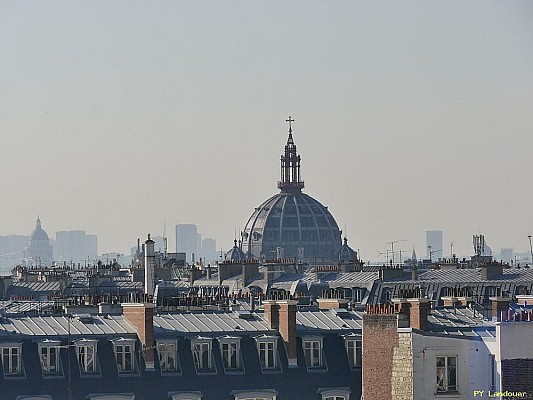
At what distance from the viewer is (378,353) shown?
147ft

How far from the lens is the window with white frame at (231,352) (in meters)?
53.6

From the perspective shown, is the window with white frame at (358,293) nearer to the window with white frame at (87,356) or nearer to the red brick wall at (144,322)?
the red brick wall at (144,322)

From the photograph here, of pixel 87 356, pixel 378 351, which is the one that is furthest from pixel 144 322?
pixel 378 351

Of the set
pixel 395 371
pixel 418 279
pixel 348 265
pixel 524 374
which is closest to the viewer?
pixel 524 374

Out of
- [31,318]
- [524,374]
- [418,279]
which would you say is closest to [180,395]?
[31,318]

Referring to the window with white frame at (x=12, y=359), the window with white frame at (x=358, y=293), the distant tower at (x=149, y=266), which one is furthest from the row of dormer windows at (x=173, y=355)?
the window with white frame at (x=358, y=293)

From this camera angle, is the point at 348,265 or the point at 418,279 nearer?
the point at 418,279

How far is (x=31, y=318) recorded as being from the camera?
5628 centimetres

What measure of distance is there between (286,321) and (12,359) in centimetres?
700

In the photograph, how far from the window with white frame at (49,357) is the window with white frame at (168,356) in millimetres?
2472

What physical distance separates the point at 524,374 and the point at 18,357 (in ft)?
49.5

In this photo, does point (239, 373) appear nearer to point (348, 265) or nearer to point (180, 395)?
point (180, 395)

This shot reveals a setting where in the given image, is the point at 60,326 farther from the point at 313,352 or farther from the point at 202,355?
the point at 313,352

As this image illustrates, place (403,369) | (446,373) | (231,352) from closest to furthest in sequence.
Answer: (446,373), (403,369), (231,352)
